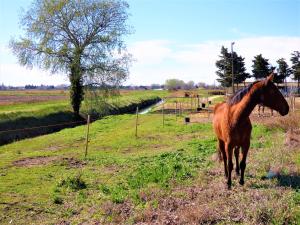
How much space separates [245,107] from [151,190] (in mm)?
2482

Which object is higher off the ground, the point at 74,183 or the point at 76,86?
the point at 76,86

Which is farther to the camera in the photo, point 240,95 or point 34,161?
point 34,161

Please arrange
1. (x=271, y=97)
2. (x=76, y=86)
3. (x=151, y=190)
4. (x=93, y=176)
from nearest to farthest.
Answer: (x=271, y=97), (x=151, y=190), (x=93, y=176), (x=76, y=86)

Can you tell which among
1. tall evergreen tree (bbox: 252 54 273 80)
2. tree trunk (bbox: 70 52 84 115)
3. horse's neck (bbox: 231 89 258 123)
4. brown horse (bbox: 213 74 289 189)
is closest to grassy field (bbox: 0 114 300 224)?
brown horse (bbox: 213 74 289 189)

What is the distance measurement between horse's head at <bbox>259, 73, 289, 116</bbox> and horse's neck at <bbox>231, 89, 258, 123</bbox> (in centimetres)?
15

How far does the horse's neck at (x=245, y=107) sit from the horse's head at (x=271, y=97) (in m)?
0.15

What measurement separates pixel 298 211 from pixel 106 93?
103ft

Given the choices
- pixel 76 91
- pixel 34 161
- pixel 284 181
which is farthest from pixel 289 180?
pixel 76 91

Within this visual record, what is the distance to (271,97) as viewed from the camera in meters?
7.65

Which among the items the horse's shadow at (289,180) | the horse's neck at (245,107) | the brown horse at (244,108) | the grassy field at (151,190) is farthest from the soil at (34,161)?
the horse's shadow at (289,180)

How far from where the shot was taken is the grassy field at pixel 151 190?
625 centimetres

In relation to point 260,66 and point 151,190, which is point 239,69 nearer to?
point 260,66

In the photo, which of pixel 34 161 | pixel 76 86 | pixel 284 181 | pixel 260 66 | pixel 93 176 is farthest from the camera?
pixel 260 66

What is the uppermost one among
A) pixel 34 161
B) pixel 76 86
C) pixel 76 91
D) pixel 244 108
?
pixel 76 86
